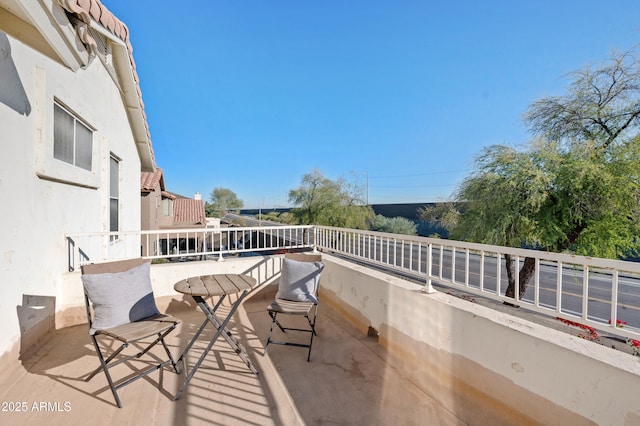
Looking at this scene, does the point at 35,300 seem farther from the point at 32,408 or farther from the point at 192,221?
the point at 192,221

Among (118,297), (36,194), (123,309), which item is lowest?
(123,309)

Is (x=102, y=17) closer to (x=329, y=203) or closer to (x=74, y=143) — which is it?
(x=74, y=143)

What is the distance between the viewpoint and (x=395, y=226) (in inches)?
784

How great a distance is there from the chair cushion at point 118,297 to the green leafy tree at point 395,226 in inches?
677

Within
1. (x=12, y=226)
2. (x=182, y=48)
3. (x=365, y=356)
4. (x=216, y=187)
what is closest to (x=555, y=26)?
(x=365, y=356)

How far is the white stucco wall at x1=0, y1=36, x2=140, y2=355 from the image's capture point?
2426 millimetres

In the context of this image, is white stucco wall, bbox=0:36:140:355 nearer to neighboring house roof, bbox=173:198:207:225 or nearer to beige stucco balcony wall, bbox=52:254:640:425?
beige stucco balcony wall, bbox=52:254:640:425

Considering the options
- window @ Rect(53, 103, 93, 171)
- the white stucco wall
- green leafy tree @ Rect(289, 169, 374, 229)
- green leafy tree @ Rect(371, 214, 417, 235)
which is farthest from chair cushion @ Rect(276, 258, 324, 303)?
green leafy tree @ Rect(289, 169, 374, 229)

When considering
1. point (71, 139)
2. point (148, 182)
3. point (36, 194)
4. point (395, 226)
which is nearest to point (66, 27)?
point (36, 194)

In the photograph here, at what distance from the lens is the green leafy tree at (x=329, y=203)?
2092 centimetres

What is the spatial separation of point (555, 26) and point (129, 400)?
11.8m

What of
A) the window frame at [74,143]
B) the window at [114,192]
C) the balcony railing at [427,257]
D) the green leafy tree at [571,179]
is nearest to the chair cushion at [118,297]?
the balcony railing at [427,257]

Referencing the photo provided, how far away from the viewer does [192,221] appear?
17422mm

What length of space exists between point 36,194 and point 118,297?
1.46 m
